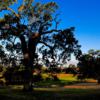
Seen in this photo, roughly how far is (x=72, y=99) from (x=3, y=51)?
720 inches

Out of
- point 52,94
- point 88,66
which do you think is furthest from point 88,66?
point 52,94

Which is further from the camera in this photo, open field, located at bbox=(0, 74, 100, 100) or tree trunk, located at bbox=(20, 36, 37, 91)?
tree trunk, located at bbox=(20, 36, 37, 91)

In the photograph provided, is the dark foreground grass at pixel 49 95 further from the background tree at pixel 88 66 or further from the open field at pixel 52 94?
the background tree at pixel 88 66

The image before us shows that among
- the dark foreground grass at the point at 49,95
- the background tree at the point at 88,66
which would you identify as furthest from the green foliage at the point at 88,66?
the dark foreground grass at the point at 49,95

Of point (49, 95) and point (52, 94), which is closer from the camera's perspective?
point (49, 95)

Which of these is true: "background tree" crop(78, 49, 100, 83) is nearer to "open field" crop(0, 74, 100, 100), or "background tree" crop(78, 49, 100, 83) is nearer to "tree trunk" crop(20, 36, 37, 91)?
"open field" crop(0, 74, 100, 100)

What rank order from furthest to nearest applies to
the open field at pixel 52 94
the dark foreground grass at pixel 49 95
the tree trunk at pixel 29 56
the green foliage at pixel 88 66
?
the tree trunk at pixel 29 56 < the green foliage at pixel 88 66 < the open field at pixel 52 94 < the dark foreground grass at pixel 49 95

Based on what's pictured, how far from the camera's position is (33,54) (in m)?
45.6

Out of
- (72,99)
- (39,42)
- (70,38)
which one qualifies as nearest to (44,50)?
(39,42)

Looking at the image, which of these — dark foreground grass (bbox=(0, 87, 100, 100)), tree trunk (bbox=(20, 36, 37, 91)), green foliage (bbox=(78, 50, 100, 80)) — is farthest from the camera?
tree trunk (bbox=(20, 36, 37, 91))

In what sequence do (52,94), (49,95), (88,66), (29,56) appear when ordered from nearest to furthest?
1. (49,95)
2. (52,94)
3. (88,66)
4. (29,56)

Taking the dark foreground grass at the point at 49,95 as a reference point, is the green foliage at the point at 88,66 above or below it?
above

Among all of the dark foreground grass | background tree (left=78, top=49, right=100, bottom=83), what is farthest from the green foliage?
the dark foreground grass

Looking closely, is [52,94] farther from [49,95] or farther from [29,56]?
[29,56]
